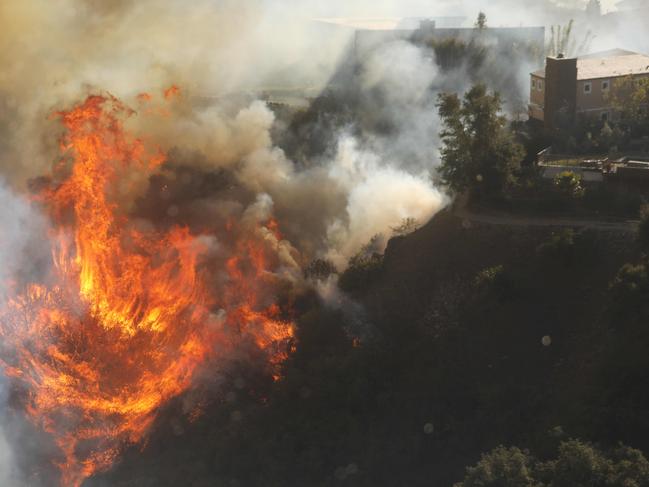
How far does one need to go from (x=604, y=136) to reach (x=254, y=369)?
789 inches

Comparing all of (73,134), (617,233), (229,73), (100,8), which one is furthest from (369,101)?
(617,233)

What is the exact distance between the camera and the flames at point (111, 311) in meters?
31.3

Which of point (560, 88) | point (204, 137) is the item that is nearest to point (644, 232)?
point (560, 88)

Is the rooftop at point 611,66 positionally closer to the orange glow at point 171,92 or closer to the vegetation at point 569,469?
the orange glow at point 171,92

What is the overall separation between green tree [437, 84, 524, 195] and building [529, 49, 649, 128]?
1059 cm

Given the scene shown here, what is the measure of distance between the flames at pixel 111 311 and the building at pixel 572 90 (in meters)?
15.3

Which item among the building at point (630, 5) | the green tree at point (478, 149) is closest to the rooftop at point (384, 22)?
the building at point (630, 5)

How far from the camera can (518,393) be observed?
88.6 ft

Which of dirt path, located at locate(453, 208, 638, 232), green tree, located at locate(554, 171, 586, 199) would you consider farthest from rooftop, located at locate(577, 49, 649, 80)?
dirt path, located at locate(453, 208, 638, 232)

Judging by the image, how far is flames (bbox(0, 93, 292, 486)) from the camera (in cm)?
3127

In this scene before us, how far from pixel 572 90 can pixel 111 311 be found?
24379mm

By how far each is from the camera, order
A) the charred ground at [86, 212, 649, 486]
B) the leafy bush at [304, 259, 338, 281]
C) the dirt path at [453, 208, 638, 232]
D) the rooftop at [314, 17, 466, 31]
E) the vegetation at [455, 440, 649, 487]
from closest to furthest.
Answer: the vegetation at [455, 440, 649, 487]
the charred ground at [86, 212, 649, 486]
the dirt path at [453, 208, 638, 232]
the leafy bush at [304, 259, 338, 281]
the rooftop at [314, 17, 466, 31]

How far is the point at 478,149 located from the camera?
110ft

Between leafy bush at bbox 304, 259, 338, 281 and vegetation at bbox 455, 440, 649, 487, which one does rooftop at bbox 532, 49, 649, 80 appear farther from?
vegetation at bbox 455, 440, 649, 487
